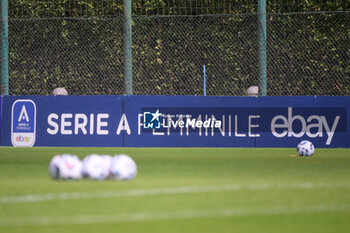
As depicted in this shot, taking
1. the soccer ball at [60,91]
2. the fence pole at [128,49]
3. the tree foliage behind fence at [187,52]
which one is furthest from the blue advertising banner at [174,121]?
the tree foliage behind fence at [187,52]

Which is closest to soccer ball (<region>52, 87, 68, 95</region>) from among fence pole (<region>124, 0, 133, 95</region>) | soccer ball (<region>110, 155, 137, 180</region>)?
fence pole (<region>124, 0, 133, 95</region>)

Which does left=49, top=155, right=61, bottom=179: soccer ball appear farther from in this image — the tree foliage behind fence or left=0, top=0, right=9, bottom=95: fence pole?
the tree foliage behind fence

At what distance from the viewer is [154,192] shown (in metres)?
10.0

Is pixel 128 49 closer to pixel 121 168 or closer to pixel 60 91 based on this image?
pixel 60 91

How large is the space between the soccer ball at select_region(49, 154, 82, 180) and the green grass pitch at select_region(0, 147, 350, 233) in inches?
4.4

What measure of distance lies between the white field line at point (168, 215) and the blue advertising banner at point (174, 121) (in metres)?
11.1

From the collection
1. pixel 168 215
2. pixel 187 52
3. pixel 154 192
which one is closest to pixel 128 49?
pixel 187 52

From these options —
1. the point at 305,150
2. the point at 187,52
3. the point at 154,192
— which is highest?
the point at 187,52

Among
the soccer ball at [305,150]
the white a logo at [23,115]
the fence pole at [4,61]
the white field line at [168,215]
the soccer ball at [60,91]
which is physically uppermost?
the fence pole at [4,61]

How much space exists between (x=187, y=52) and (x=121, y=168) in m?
13.0

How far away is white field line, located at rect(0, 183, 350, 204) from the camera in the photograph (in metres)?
9.38

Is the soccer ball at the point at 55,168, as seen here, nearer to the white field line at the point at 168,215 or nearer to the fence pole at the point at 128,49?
the white field line at the point at 168,215

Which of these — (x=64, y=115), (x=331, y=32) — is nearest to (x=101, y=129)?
(x=64, y=115)

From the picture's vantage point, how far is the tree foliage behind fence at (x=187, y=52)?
2289 cm
